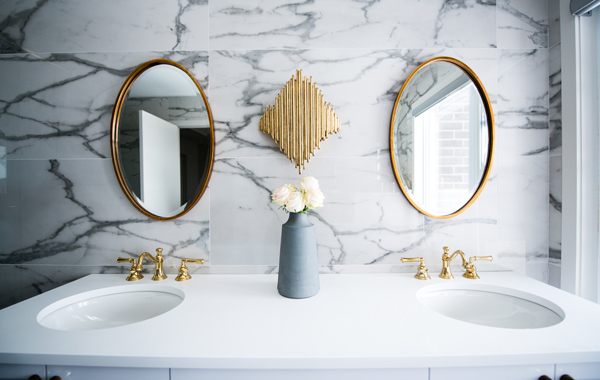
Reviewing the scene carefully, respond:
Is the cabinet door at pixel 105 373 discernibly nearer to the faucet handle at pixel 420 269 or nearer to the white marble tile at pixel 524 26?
the faucet handle at pixel 420 269

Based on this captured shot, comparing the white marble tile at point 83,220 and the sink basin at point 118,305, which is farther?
the white marble tile at point 83,220

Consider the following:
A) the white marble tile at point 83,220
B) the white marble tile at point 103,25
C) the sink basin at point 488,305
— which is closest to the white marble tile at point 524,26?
the sink basin at point 488,305

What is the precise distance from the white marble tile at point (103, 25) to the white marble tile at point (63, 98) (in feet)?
0.14

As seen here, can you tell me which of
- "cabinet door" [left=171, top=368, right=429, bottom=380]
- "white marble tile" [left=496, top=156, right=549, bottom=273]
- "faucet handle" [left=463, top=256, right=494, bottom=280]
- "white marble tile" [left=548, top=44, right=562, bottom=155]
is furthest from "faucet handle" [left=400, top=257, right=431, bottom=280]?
"white marble tile" [left=548, top=44, right=562, bottom=155]

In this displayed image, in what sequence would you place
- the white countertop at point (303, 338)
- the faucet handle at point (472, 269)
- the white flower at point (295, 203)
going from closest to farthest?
the white countertop at point (303, 338) < the white flower at point (295, 203) < the faucet handle at point (472, 269)

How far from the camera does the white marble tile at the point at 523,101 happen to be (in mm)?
1188

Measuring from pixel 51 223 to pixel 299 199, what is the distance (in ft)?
3.82

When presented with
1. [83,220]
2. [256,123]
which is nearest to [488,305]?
[256,123]

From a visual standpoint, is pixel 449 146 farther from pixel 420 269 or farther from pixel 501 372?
pixel 501 372

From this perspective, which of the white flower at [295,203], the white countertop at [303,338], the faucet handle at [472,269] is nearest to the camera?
the white countertop at [303,338]

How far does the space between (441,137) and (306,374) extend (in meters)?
1.05

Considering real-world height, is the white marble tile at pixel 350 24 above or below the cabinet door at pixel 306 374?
above

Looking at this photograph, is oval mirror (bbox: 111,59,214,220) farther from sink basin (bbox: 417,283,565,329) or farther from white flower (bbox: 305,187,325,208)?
sink basin (bbox: 417,283,565,329)

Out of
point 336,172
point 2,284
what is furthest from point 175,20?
point 2,284
